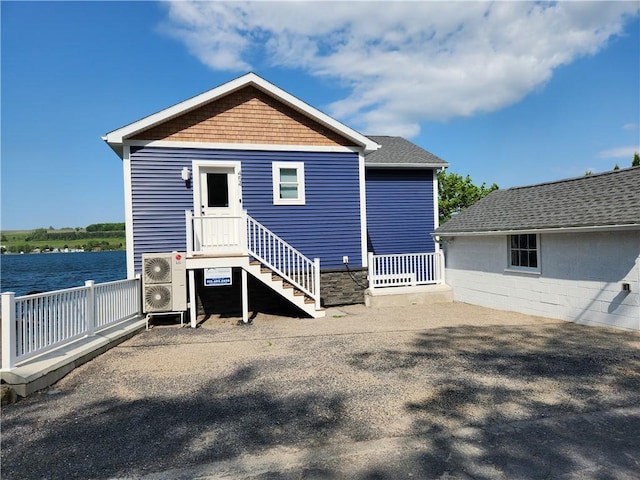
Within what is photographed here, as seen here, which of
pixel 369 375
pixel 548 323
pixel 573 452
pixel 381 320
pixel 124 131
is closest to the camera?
pixel 573 452

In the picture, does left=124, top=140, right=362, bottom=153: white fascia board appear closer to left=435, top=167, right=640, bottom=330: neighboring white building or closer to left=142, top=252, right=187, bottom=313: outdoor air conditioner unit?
left=142, top=252, right=187, bottom=313: outdoor air conditioner unit

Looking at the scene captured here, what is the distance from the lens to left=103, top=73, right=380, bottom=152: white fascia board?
9.64 metres

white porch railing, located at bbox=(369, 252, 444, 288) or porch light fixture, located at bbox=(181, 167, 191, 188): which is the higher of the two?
porch light fixture, located at bbox=(181, 167, 191, 188)

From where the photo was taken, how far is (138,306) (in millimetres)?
9031

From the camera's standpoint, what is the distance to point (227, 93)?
1047 cm

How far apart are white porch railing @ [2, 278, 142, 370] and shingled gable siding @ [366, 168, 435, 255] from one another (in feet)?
26.7

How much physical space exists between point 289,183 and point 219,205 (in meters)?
2.00

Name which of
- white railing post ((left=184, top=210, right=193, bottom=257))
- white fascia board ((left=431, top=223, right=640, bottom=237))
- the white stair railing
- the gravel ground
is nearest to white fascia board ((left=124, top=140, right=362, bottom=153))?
the white stair railing

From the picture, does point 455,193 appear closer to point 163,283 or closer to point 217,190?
point 217,190

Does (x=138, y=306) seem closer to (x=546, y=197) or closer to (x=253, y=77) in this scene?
(x=253, y=77)

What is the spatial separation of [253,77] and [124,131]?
3.52m

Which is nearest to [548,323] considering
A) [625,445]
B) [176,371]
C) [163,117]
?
[625,445]

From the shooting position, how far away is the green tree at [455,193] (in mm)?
24891

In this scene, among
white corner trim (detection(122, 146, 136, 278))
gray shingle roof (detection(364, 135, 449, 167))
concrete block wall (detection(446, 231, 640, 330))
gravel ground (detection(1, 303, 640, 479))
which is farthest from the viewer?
gray shingle roof (detection(364, 135, 449, 167))
